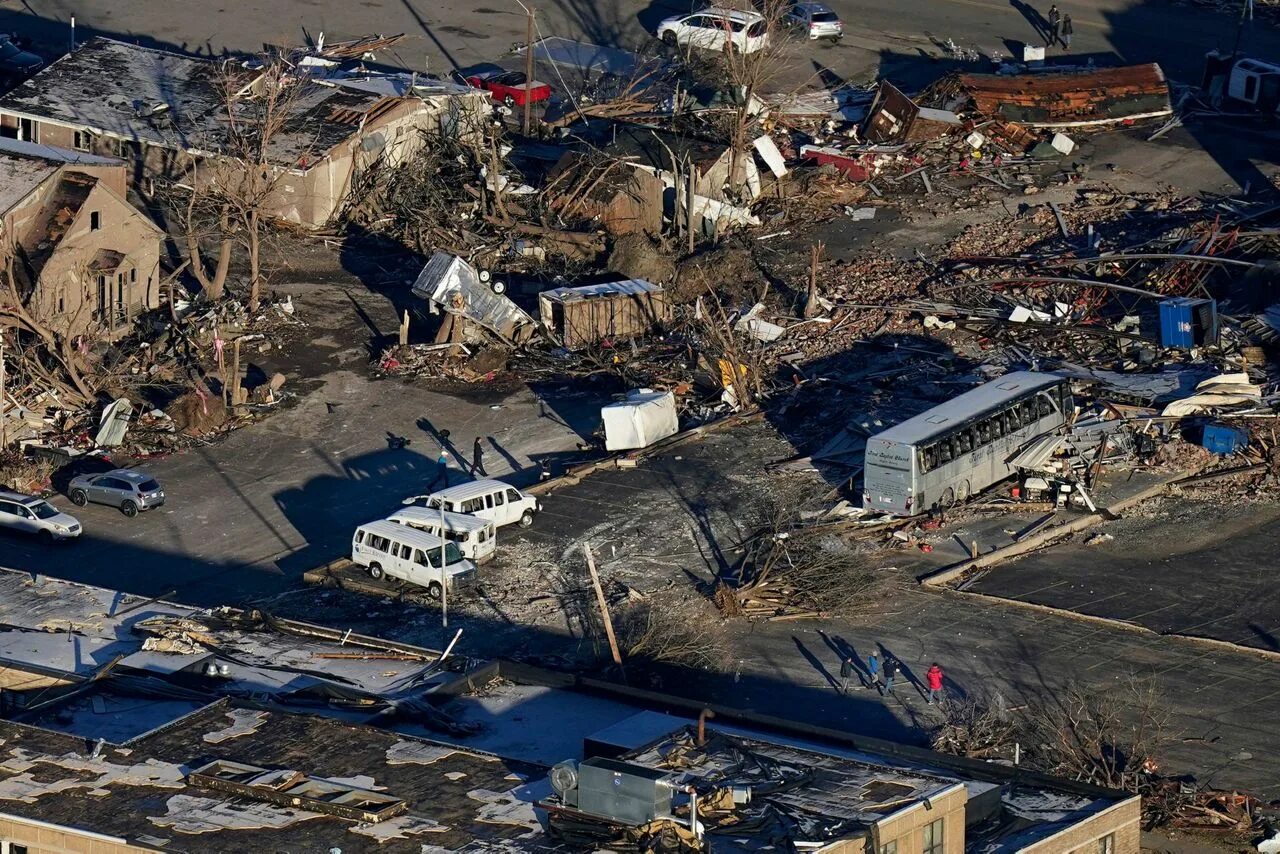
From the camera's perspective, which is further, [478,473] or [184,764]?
[478,473]

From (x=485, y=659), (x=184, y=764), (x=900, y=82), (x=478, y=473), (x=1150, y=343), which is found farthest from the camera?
(x=900, y=82)

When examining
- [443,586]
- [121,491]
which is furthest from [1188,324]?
[121,491]

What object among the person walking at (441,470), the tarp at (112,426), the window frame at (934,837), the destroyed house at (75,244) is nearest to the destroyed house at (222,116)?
the destroyed house at (75,244)

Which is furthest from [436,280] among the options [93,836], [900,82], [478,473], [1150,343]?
[93,836]

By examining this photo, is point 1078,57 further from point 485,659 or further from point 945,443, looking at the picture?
point 485,659

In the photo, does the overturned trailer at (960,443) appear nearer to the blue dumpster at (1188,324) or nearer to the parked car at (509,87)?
the blue dumpster at (1188,324)

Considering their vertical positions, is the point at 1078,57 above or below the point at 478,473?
above
